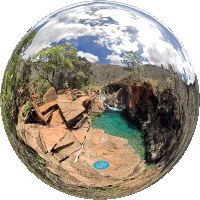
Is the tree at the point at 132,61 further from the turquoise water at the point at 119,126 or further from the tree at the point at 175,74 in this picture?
the turquoise water at the point at 119,126

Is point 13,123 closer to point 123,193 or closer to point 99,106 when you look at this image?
point 99,106

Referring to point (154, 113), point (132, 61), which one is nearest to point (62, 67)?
point (132, 61)

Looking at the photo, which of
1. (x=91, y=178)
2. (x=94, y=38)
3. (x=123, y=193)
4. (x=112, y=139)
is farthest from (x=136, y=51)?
(x=123, y=193)

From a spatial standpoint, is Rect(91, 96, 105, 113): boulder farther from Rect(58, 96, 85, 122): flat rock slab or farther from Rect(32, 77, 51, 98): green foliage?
Rect(32, 77, 51, 98): green foliage

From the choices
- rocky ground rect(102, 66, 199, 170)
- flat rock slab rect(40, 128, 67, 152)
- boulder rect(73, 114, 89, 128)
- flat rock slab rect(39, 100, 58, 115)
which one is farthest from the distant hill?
flat rock slab rect(40, 128, 67, 152)

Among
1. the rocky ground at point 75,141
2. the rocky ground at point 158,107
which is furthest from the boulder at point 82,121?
the rocky ground at point 158,107

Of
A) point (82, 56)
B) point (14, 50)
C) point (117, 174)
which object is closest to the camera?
point (82, 56)
